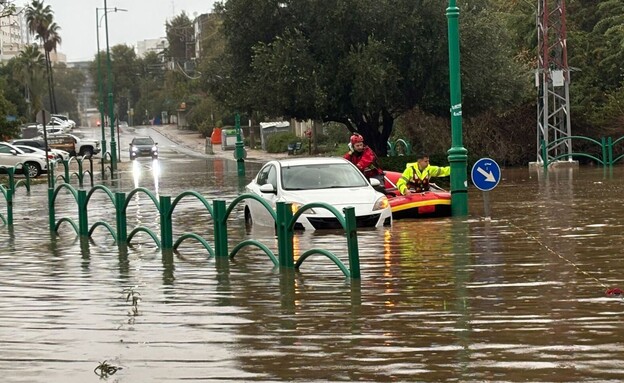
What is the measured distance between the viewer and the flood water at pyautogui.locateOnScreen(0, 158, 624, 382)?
26.0 feet

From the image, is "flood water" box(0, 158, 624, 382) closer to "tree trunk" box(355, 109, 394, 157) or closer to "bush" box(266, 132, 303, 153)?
"tree trunk" box(355, 109, 394, 157)

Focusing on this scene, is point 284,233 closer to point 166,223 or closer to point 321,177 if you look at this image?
point 166,223

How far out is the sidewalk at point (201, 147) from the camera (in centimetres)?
7034

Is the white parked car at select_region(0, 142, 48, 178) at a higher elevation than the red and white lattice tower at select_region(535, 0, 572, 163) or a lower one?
lower

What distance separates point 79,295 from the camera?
11797mm

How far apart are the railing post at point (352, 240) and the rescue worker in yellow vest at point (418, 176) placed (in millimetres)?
8856

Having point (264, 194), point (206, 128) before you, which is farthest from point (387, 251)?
point (206, 128)

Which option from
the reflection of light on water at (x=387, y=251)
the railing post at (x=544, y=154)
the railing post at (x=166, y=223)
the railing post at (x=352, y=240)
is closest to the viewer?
the railing post at (x=352, y=240)

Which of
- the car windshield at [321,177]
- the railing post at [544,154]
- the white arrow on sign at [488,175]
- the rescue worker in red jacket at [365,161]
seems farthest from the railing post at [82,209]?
the railing post at [544,154]

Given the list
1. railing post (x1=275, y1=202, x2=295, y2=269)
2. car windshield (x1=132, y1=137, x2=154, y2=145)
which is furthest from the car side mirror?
car windshield (x1=132, y1=137, x2=154, y2=145)

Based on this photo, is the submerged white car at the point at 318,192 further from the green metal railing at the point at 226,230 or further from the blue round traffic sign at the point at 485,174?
the green metal railing at the point at 226,230

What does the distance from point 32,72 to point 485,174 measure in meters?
117

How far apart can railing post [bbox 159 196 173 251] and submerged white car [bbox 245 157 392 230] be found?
259 centimetres

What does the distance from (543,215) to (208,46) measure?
99.2 m
